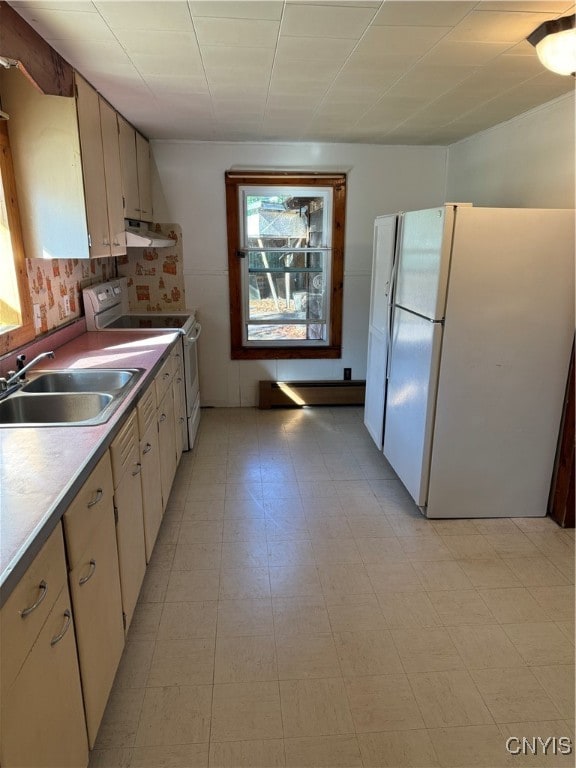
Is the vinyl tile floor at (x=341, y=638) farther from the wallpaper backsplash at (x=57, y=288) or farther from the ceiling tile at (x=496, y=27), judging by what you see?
the ceiling tile at (x=496, y=27)

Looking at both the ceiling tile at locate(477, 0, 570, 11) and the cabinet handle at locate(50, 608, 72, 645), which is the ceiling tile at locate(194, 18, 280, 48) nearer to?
the ceiling tile at locate(477, 0, 570, 11)

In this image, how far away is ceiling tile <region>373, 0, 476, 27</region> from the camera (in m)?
1.61

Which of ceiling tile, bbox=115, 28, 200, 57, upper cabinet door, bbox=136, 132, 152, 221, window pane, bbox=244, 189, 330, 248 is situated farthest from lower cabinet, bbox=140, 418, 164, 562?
window pane, bbox=244, 189, 330, 248

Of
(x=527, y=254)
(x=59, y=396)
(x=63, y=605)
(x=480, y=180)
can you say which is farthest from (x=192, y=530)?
(x=480, y=180)

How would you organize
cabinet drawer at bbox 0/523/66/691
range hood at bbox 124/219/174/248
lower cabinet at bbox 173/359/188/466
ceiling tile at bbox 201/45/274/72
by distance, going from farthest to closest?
range hood at bbox 124/219/174/248 → lower cabinet at bbox 173/359/188/466 → ceiling tile at bbox 201/45/274/72 → cabinet drawer at bbox 0/523/66/691

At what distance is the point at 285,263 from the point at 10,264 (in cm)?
247

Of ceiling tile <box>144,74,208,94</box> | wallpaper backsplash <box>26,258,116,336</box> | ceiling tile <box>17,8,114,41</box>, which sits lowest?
wallpaper backsplash <box>26,258,116,336</box>

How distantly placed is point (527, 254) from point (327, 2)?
1433mm

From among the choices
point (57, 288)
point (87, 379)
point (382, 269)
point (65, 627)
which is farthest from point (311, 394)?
point (65, 627)

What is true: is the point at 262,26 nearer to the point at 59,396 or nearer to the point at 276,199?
the point at 59,396

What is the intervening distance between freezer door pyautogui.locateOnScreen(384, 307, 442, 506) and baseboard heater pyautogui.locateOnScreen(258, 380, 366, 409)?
1266 mm

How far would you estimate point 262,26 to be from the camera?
5.80 ft

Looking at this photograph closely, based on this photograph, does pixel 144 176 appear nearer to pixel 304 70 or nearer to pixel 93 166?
pixel 93 166

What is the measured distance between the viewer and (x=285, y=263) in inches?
169
